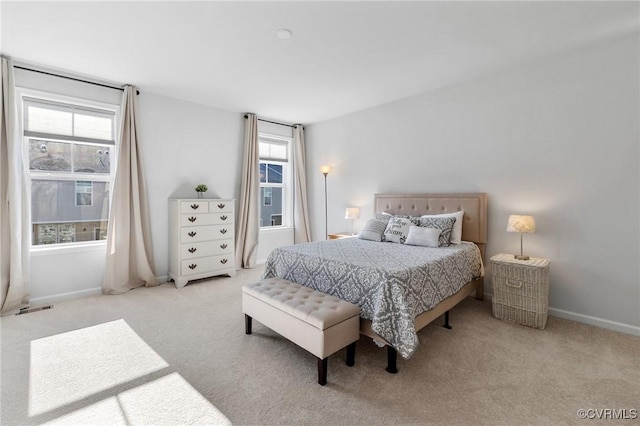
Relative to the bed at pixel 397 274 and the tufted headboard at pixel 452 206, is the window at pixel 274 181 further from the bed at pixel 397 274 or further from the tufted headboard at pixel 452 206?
the bed at pixel 397 274

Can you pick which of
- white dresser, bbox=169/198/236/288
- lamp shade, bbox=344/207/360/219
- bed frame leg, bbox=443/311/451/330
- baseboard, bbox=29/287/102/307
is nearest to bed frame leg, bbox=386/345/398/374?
bed frame leg, bbox=443/311/451/330

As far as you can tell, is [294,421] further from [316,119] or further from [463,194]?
[316,119]

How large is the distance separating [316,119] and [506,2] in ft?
11.8

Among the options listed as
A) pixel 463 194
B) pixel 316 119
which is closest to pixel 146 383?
pixel 463 194

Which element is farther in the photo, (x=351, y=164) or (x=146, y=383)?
(x=351, y=164)

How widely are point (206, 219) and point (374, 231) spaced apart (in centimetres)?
239

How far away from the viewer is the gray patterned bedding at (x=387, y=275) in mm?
2064

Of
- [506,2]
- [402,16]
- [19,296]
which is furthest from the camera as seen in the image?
[19,296]

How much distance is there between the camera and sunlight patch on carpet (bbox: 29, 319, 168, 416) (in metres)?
1.87

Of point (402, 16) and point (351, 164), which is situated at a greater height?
point (402, 16)

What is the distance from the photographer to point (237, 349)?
2.41m

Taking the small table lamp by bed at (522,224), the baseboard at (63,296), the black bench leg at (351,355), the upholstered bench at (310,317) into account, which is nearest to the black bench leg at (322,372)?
the upholstered bench at (310,317)

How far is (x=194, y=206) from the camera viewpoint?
415 cm

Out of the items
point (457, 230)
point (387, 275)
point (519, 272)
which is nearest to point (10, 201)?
point (387, 275)
